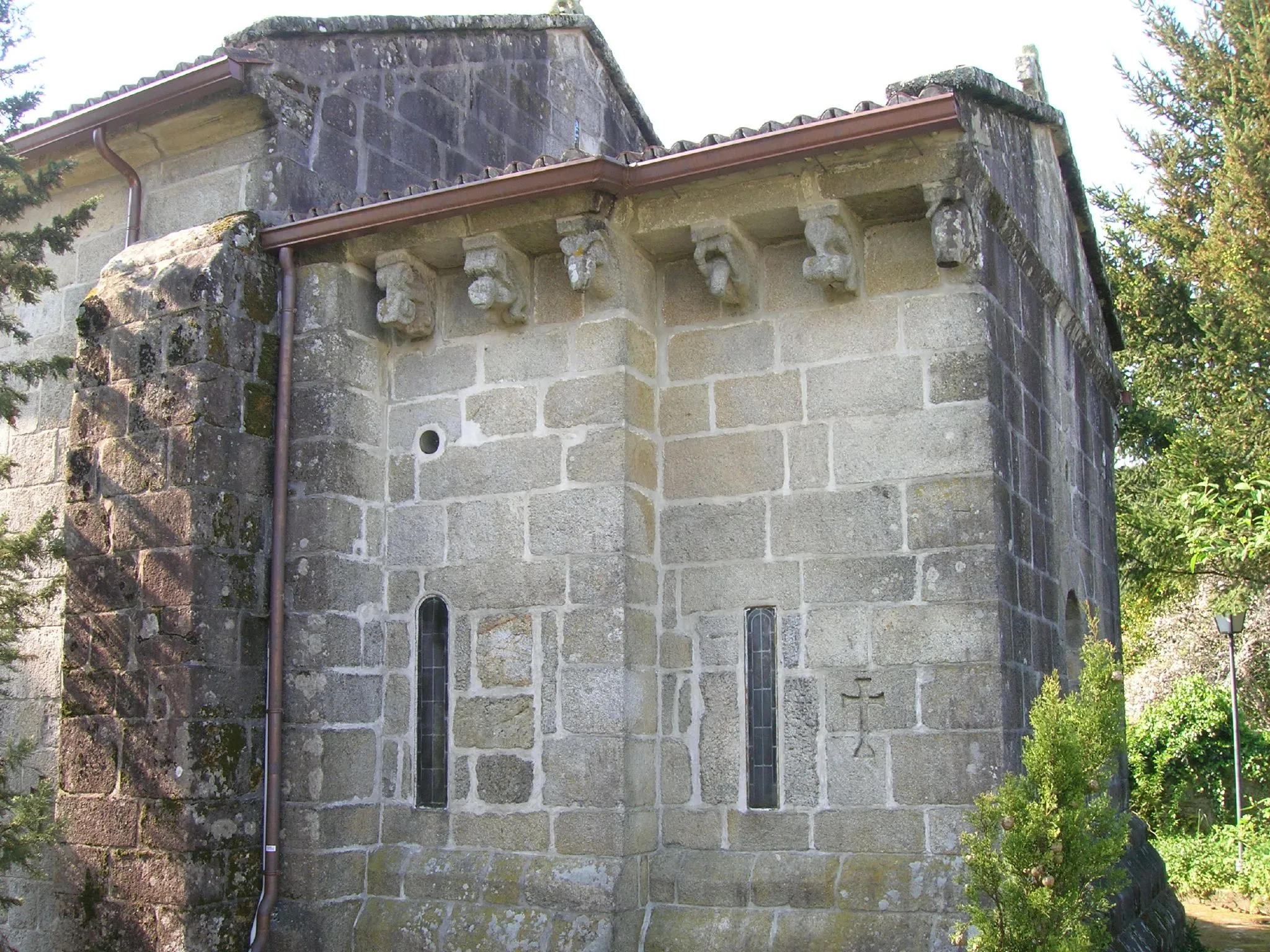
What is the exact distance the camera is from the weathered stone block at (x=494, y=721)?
232 inches

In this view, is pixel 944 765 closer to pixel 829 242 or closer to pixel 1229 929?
pixel 829 242

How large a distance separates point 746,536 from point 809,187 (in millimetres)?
1632

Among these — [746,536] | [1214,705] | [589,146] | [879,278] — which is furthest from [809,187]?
[1214,705]

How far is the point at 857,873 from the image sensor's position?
5.39 meters

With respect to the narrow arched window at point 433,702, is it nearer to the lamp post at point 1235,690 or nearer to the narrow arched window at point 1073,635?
the narrow arched window at point 1073,635

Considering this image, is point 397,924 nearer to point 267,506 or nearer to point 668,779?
point 668,779

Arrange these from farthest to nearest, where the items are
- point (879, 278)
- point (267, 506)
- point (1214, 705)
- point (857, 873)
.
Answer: point (1214, 705) → point (267, 506) → point (879, 278) → point (857, 873)

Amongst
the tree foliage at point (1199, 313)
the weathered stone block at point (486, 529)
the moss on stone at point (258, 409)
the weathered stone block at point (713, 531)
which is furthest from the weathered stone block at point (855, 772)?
the tree foliage at point (1199, 313)

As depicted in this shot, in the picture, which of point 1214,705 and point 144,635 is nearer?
point 144,635

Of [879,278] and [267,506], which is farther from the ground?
[879,278]

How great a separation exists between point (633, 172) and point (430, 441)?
178 centimetres

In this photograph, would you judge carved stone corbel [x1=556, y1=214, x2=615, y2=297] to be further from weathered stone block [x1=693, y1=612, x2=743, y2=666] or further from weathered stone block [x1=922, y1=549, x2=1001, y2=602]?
weathered stone block [x1=922, y1=549, x2=1001, y2=602]

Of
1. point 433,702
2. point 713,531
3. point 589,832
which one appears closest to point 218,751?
point 433,702

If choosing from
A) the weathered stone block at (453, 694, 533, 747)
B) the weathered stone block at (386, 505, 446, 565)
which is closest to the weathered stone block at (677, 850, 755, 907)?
the weathered stone block at (453, 694, 533, 747)
